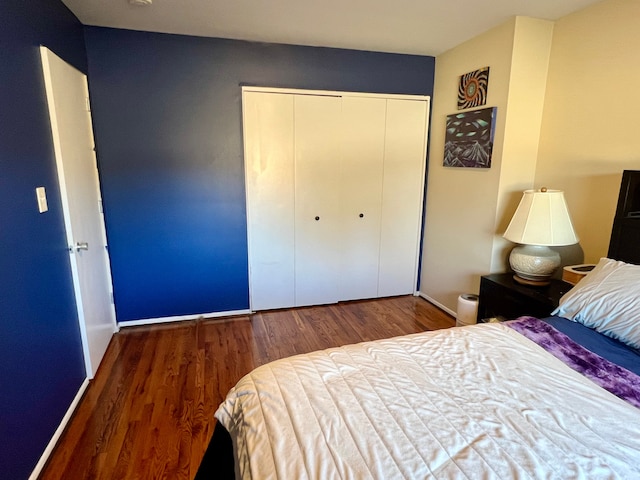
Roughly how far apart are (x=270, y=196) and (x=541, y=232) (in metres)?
2.07

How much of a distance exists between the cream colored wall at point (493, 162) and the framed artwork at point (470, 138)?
0.18ft

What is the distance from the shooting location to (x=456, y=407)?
114cm

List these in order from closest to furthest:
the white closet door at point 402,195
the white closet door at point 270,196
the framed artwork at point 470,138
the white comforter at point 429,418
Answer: the white comforter at point 429,418 < the framed artwork at point 470,138 < the white closet door at point 270,196 < the white closet door at point 402,195

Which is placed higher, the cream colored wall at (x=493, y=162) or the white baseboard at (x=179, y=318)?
the cream colored wall at (x=493, y=162)

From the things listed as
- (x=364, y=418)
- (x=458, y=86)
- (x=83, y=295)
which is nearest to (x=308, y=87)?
(x=458, y=86)

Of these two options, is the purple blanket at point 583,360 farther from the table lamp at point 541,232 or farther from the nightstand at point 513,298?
the table lamp at point 541,232

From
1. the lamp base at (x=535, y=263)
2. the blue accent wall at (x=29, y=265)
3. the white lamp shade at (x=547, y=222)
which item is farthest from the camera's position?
the lamp base at (x=535, y=263)

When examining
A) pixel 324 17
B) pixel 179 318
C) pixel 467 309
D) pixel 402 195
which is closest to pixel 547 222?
pixel 467 309

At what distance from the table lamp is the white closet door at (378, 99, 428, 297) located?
1303 millimetres

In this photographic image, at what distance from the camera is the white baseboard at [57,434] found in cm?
163

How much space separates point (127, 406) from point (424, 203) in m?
2.99

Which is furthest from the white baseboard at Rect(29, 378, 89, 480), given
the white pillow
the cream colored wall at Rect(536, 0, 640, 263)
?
the cream colored wall at Rect(536, 0, 640, 263)

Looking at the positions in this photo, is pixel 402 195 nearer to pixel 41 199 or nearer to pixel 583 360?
pixel 583 360

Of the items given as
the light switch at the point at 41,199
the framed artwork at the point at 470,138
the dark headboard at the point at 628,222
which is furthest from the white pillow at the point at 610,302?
the light switch at the point at 41,199
